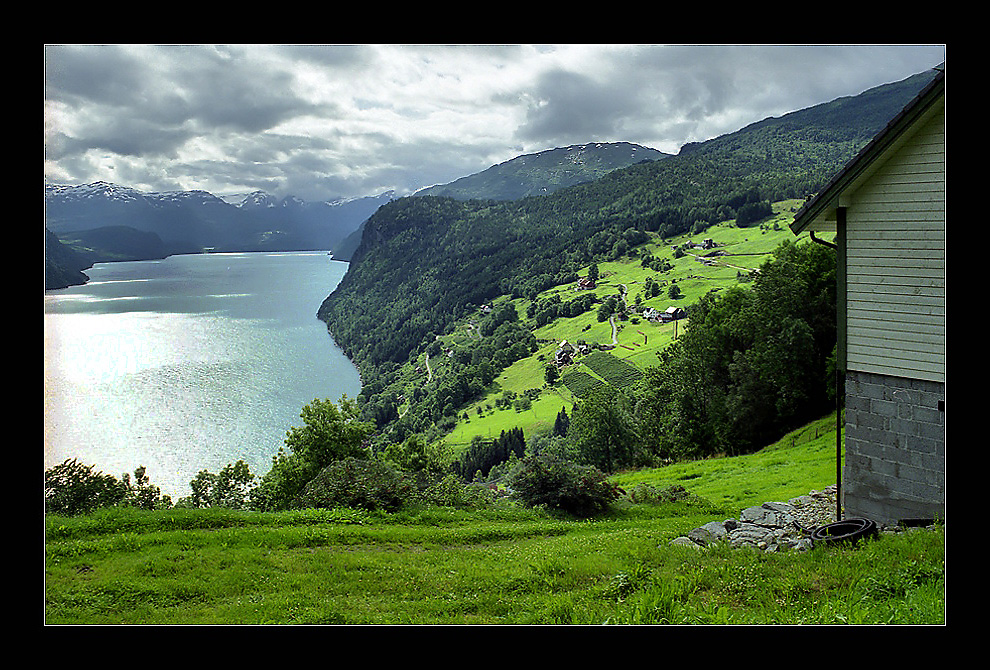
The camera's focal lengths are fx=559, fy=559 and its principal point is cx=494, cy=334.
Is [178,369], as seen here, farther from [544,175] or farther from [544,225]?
[544,175]

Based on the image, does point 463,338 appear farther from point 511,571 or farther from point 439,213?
point 511,571

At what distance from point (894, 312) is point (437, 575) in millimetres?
4517

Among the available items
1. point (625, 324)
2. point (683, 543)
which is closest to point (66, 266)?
point (683, 543)

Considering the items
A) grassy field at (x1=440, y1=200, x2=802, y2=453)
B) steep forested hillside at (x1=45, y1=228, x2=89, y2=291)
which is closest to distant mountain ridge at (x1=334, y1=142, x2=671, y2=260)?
grassy field at (x1=440, y1=200, x2=802, y2=453)

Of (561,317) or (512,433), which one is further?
(561,317)

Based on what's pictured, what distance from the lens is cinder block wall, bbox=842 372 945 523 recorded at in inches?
193

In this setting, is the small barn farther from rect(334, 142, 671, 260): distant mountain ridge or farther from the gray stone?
rect(334, 142, 671, 260): distant mountain ridge

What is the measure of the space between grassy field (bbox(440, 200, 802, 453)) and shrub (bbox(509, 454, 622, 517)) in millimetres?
41184

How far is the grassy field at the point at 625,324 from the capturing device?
54816 millimetres

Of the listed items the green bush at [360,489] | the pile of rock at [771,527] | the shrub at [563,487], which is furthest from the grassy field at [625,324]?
the green bush at [360,489]

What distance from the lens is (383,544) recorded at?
17.9ft
